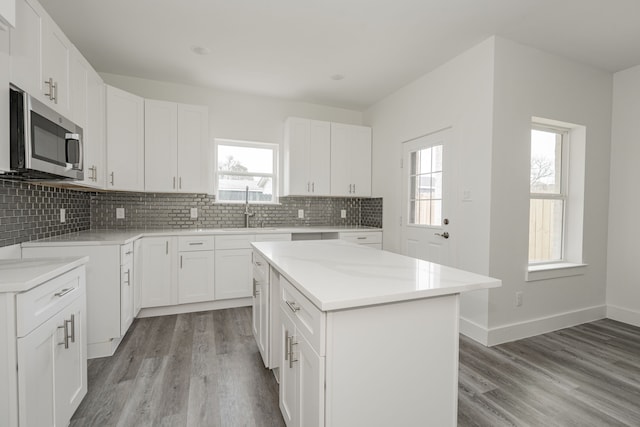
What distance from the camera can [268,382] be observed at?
1.98 meters

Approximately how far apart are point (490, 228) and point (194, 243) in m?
2.94

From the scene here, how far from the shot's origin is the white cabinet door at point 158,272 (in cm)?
306

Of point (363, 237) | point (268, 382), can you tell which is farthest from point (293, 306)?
point (363, 237)

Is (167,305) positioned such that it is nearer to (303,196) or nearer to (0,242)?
(0,242)

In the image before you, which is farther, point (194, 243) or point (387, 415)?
point (194, 243)

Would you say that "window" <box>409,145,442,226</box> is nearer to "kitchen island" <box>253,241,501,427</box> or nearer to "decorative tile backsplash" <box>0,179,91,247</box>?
"kitchen island" <box>253,241,501,427</box>

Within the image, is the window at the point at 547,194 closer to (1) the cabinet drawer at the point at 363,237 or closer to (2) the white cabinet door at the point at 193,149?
(1) the cabinet drawer at the point at 363,237

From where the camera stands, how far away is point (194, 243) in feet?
10.7

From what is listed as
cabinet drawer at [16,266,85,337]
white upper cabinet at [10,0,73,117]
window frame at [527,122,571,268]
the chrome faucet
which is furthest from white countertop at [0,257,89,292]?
window frame at [527,122,571,268]

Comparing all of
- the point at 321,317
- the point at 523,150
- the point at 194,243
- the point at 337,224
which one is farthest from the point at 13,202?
the point at 523,150

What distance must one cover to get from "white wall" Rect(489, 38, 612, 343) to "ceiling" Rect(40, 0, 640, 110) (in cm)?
21

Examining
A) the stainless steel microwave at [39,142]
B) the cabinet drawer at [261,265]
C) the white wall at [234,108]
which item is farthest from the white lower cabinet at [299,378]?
the white wall at [234,108]

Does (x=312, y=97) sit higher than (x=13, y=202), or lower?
higher

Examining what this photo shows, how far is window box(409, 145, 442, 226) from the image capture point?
3.19 meters
